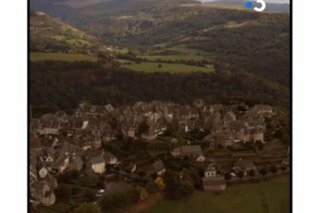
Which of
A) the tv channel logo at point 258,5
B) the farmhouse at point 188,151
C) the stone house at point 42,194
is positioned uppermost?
the tv channel logo at point 258,5

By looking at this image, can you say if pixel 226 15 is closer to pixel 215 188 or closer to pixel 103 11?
pixel 103 11

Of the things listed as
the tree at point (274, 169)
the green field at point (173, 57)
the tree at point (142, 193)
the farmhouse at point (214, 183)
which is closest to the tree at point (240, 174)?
the farmhouse at point (214, 183)

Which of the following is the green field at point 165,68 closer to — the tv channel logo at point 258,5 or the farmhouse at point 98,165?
the tv channel logo at point 258,5

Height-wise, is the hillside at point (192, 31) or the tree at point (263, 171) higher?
the hillside at point (192, 31)

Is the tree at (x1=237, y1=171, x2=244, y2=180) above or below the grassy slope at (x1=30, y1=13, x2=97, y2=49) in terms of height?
below

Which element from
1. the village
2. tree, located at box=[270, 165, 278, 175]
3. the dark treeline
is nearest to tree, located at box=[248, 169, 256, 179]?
the village

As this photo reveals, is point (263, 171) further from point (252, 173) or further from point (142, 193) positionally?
point (142, 193)

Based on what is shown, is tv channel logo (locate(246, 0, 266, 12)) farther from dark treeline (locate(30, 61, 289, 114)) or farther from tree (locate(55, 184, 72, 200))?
tree (locate(55, 184, 72, 200))
